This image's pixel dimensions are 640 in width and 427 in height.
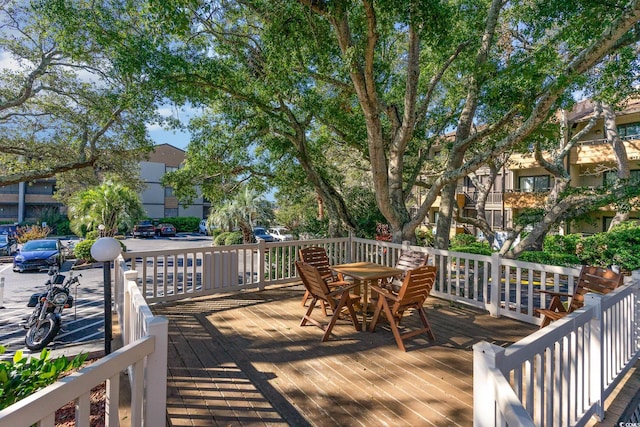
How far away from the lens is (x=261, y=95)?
22.8 ft

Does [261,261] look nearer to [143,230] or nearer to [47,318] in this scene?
[47,318]

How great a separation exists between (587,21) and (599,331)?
4.82 m

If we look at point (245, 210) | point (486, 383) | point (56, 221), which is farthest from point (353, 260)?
point (56, 221)

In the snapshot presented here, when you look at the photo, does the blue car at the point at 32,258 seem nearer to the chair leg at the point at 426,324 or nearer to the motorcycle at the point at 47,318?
the motorcycle at the point at 47,318

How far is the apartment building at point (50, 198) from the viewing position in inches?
1171

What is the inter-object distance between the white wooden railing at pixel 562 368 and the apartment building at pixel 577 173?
37.3 feet

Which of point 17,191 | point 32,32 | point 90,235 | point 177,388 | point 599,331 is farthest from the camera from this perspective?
point 17,191

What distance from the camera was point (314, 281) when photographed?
13.0ft

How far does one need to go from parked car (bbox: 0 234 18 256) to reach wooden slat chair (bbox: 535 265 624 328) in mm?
21304

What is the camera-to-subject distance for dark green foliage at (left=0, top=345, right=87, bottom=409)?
5.69 feet

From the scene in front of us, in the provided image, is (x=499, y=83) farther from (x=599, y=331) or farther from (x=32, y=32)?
(x=32, y=32)

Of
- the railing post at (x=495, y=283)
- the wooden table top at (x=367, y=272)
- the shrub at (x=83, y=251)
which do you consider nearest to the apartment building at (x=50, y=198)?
the shrub at (x=83, y=251)

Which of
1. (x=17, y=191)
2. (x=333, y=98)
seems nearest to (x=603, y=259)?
(x=333, y=98)

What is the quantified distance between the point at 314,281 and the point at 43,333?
16.1 feet
